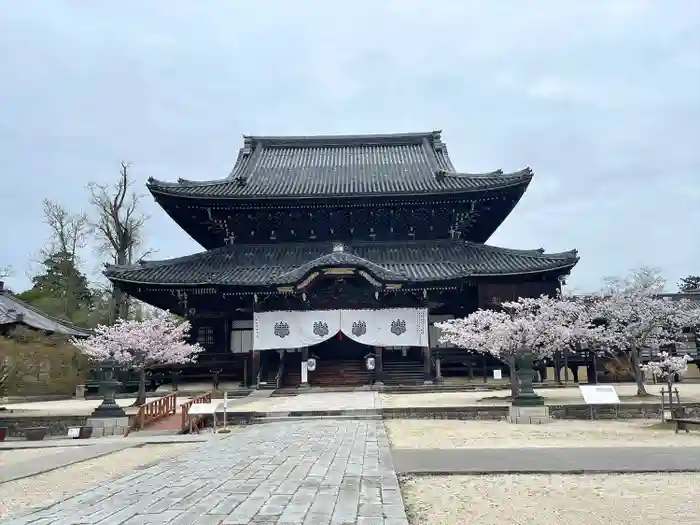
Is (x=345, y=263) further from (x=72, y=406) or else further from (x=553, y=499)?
(x=553, y=499)

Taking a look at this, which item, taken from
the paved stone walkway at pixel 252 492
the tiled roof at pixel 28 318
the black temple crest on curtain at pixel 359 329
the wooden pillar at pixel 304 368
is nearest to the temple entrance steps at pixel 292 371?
the wooden pillar at pixel 304 368

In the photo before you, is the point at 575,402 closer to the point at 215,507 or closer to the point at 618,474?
the point at 618,474

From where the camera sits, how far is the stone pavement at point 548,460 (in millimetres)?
7703

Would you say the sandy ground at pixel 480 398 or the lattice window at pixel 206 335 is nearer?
the sandy ground at pixel 480 398

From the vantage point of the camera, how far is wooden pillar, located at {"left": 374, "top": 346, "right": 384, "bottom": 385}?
24.7m

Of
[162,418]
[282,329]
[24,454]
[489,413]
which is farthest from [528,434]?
[282,329]

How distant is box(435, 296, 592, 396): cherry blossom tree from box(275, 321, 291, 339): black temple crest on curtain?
25.1ft

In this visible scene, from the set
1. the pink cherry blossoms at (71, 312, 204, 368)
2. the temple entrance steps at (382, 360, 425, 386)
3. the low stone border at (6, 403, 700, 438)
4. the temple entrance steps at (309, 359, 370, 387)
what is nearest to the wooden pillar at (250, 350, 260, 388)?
the temple entrance steps at (309, 359, 370, 387)

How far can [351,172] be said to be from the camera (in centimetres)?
3266

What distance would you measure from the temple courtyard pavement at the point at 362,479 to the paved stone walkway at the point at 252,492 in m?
0.02

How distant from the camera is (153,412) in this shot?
15992 mm

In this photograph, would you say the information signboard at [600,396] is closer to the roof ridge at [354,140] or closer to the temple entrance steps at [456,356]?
the temple entrance steps at [456,356]

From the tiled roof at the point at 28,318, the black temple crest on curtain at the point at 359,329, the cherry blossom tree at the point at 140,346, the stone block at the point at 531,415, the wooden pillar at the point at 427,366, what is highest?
the tiled roof at the point at 28,318

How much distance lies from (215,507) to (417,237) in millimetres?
24804
